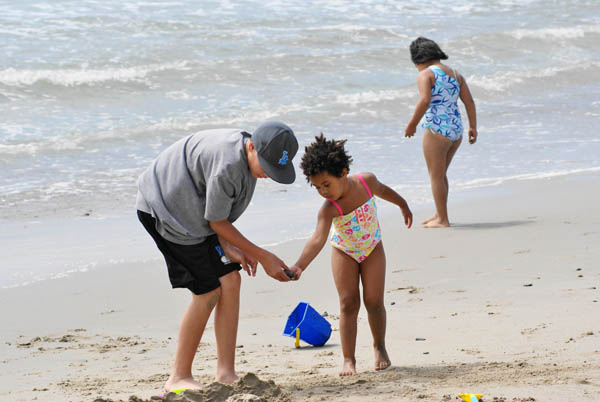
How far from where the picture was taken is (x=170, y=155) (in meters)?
3.91

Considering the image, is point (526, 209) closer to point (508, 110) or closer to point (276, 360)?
point (276, 360)

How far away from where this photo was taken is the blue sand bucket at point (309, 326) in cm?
468

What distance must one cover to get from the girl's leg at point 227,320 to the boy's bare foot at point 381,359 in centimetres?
72

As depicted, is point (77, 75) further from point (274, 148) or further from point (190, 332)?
point (274, 148)

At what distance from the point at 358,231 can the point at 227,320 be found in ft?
2.50

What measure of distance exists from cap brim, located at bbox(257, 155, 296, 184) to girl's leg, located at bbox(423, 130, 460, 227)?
3.93 meters

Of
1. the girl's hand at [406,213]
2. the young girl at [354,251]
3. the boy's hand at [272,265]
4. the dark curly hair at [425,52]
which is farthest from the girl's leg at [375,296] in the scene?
the dark curly hair at [425,52]

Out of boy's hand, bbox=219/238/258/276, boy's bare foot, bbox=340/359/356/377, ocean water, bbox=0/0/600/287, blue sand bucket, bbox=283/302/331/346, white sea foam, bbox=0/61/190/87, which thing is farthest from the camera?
white sea foam, bbox=0/61/190/87

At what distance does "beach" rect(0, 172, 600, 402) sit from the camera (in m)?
3.82

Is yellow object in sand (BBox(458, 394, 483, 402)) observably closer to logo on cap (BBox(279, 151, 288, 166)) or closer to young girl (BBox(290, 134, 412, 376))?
young girl (BBox(290, 134, 412, 376))

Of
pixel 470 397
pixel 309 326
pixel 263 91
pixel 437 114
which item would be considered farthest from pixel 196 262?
pixel 263 91

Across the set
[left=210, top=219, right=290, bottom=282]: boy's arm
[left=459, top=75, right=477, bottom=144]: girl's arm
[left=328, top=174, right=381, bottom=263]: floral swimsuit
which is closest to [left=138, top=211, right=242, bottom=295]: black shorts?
[left=210, top=219, right=290, bottom=282]: boy's arm

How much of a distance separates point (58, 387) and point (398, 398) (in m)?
1.61

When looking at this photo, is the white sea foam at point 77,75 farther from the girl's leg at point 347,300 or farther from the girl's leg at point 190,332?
the girl's leg at point 190,332
